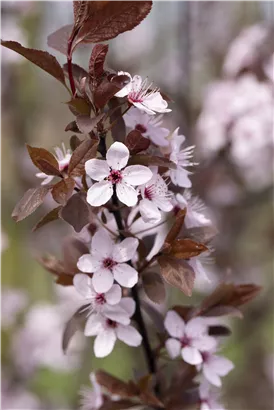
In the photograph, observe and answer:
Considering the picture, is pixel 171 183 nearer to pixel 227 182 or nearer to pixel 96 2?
pixel 96 2

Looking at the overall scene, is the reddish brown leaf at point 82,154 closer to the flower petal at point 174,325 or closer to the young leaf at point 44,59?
the young leaf at point 44,59

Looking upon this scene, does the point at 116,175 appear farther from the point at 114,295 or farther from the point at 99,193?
the point at 114,295

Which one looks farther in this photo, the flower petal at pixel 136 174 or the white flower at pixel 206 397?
the white flower at pixel 206 397

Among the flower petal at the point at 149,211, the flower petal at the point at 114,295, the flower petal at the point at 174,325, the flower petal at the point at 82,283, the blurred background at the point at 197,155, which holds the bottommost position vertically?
the blurred background at the point at 197,155

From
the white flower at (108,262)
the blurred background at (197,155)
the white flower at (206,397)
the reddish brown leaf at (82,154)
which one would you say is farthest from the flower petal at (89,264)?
the blurred background at (197,155)

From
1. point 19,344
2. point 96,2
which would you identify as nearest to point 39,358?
point 19,344

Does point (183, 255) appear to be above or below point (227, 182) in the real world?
above
